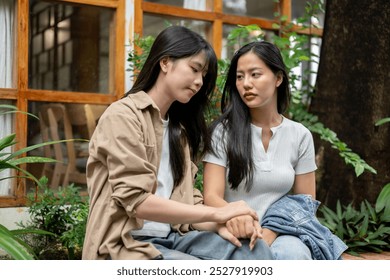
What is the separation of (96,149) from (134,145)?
13 cm

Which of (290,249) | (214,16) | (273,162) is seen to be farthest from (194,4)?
→ (290,249)

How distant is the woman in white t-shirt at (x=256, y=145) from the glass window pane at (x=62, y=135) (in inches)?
63.9

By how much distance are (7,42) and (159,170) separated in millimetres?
1869

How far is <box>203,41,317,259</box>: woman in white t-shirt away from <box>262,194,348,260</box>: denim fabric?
1.5 inches

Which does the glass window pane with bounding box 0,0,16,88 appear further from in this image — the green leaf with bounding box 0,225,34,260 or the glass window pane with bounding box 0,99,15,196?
the green leaf with bounding box 0,225,34,260

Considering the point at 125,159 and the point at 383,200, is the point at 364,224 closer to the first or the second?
the point at 383,200

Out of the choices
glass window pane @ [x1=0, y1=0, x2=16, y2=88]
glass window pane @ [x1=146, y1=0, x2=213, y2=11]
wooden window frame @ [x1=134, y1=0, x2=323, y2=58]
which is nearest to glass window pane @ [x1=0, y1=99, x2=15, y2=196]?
glass window pane @ [x1=0, y1=0, x2=16, y2=88]

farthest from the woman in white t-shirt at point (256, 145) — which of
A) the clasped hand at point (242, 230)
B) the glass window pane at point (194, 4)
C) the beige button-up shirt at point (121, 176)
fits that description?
the glass window pane at point (194, 4)

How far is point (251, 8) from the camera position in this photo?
4602 millimetres

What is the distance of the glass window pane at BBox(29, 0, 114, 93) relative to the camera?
382 cm

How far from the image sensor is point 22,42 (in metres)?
3.65

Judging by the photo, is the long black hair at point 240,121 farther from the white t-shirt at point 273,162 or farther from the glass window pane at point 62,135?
the glass window pane at point 62,135

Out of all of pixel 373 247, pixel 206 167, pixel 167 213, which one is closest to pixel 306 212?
pixel 206 167

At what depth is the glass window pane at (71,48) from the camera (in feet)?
12.5
